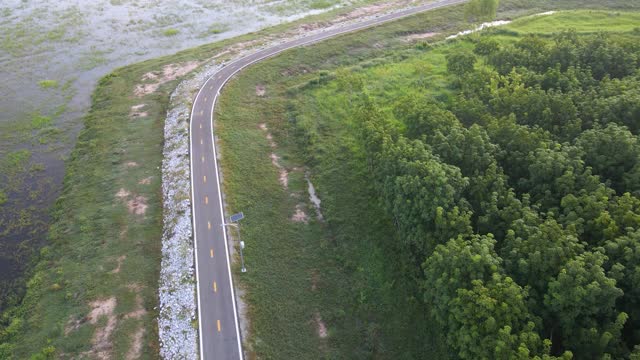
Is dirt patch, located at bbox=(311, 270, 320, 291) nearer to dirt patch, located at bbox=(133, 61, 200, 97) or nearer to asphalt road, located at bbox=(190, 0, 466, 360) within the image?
asphalt road, located at bbox=(190, 0, 466, 360)

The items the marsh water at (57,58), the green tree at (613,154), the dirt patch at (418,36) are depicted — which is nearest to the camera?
the green tree at (613,154)

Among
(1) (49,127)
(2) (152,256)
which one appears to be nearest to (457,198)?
(2) (152,256)

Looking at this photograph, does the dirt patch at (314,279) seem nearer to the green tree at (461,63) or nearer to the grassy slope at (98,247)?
the grassy slope at (98,247)

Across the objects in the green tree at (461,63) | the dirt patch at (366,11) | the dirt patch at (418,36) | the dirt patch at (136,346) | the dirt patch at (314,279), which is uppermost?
the dirt patch at (366,11)

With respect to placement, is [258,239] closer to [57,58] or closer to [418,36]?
[57,58]

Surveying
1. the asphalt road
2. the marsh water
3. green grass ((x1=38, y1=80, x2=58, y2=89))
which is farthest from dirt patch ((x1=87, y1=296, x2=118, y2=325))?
green grass ((x1=38, y1=80, x2=58, y2=89))

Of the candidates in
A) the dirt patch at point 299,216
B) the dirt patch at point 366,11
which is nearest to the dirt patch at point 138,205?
the dirt patch at point 299,216
